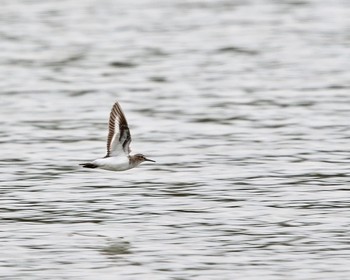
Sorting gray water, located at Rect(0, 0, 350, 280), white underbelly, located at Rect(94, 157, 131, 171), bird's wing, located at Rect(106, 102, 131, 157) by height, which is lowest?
gray water, located at Rect(0, 0, 350, 280)

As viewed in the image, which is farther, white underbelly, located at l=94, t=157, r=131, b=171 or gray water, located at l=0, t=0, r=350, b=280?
white underbelly, located at l=94, t=157, r=131, b=171

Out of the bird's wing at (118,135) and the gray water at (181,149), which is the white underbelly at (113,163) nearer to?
the bird's wing at (118,135)

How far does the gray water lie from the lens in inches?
569

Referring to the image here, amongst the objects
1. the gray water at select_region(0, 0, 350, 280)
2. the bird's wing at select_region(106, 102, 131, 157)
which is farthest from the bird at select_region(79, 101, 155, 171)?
the gray water at select_region(0, 0, 350, 280)

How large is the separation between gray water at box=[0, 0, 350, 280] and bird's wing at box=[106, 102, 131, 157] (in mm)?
721

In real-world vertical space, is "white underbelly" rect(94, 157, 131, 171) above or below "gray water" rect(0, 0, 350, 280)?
above

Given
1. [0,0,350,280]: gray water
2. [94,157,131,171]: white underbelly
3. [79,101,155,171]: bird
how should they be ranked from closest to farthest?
1. [0,0,350,280]: gray water
2. [94,157,131,171]: white underbelly
3. [79,101,155,171]: bird

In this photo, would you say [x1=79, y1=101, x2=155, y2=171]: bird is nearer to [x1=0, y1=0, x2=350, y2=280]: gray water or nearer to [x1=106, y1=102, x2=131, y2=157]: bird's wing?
[x1=106, y1=102, x2=131, y2=157]: bird's wing

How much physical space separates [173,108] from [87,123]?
2.09m

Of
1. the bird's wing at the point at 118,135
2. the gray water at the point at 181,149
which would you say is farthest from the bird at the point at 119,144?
the gray water at the point at 181,149

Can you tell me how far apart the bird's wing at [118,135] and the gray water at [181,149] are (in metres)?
0.72

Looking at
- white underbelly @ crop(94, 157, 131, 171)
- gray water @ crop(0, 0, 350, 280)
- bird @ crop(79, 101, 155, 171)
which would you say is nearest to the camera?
gray water @ crop(0, 0, 350, 280)

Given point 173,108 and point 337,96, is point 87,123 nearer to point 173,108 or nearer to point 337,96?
point 173,108

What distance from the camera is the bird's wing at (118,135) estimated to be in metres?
16.7
